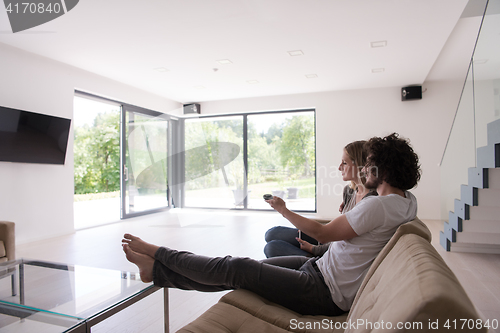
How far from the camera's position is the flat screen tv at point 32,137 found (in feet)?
13.5

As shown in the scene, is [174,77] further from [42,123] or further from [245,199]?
[245,199]

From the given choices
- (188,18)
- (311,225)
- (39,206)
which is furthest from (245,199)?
(311,225)

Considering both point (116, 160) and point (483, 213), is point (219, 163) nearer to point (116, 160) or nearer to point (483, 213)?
point (116, 160)

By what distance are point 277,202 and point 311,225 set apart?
1.12 feet

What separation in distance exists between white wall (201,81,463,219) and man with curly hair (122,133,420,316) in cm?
534

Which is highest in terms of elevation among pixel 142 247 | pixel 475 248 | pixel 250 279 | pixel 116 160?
pixel 116 160

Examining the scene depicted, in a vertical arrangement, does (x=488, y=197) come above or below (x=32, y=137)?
below

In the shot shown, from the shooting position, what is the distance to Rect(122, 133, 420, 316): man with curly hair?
1.32 metres

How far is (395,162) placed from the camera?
1.39 m

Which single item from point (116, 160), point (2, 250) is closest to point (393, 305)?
point (2, 250)

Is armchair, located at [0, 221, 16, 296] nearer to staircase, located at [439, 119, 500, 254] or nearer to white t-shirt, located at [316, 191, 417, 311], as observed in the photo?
white t-shirt, located at [316, 191, 417, 311]

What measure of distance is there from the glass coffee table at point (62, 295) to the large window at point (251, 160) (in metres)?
5.69

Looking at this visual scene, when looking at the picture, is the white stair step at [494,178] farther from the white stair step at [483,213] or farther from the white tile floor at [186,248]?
the white tile floor at [186,248]

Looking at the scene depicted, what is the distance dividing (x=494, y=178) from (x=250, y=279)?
3.17 metres
